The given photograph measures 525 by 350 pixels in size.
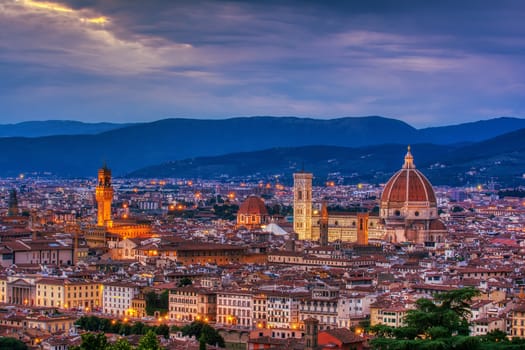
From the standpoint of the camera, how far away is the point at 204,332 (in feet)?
165

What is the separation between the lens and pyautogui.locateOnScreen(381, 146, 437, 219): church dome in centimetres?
9800

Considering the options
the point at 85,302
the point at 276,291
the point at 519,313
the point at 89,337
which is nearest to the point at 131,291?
the point at 85,302

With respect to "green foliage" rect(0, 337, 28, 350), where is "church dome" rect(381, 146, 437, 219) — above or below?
above

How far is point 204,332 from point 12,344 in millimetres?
7970

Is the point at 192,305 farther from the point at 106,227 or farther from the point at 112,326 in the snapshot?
the point at 106,227

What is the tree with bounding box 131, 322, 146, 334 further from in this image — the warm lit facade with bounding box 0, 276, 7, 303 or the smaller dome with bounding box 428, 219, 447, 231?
the smaller dome with bounding box 428, 219, 447, 231

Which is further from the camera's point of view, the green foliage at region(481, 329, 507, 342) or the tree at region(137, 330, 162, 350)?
the green foliage at region(481, 329, 507, 342)

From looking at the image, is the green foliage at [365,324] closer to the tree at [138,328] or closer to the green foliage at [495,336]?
the green foliage at [495,336]

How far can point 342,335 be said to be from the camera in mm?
44531

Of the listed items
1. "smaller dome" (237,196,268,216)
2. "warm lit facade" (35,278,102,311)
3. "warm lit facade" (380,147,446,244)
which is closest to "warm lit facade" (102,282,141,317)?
"warm lit facade" (35,278,102,311)

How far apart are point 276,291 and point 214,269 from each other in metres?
13.4

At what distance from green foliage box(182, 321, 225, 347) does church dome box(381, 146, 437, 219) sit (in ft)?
157

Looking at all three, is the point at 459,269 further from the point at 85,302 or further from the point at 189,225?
the point at 189,225

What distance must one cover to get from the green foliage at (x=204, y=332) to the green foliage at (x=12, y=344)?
6947 millimetres
